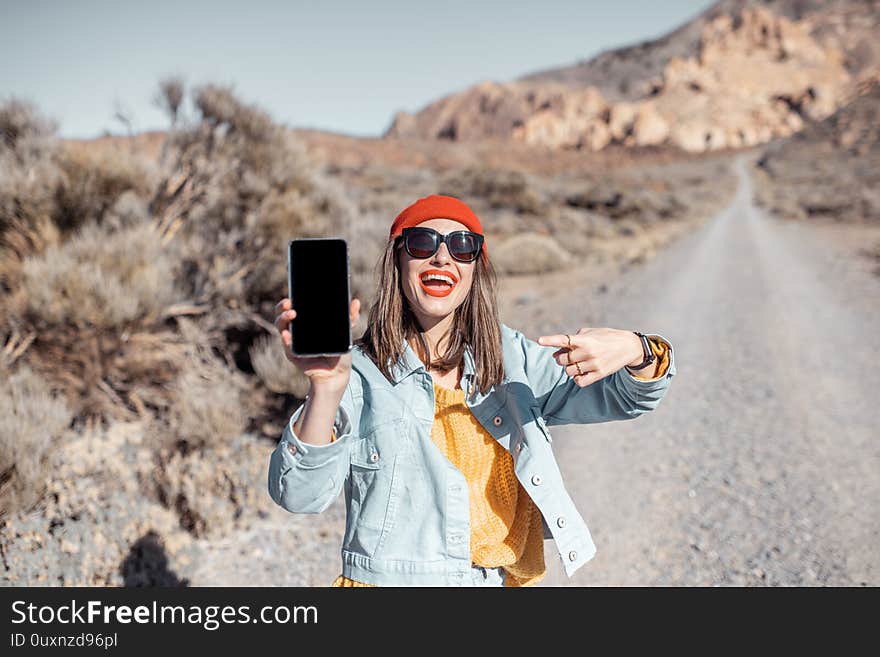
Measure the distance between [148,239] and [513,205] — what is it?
1770cm

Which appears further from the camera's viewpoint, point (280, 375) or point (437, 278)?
point (280, 375)

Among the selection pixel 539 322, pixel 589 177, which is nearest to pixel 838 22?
pixel 589 177

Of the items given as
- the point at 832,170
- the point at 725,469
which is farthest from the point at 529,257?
the point at 832,170

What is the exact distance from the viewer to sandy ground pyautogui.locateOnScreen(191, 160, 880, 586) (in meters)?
3.14

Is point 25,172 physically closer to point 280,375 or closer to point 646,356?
point 280,375

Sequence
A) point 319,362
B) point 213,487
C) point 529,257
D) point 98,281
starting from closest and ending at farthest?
point 319,362 → point 213,487 → point 98,281 → point 529,257

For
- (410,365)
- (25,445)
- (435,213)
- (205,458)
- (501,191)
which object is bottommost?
(205,458)

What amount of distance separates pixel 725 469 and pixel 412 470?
3517mm

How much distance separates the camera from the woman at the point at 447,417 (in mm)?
1266

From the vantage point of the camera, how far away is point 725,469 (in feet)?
13.6

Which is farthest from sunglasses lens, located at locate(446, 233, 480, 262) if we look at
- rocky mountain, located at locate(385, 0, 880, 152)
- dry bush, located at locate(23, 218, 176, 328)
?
rocky mountain, located at locate(385, 0, 880, 152)

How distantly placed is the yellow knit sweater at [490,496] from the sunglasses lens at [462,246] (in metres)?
0.33

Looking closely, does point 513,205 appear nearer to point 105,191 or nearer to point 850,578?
point 105,191

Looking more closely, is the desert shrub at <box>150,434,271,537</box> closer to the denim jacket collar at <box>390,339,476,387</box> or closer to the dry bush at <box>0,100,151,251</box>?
the denim jacket collar at <box>390,339,476,387</box>
